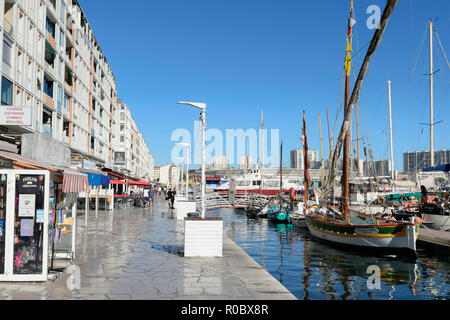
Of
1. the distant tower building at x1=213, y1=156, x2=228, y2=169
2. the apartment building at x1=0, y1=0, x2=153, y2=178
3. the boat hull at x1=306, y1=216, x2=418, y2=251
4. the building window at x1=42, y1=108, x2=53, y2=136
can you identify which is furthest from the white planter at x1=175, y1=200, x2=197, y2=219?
the distant tower building at x1=213, y1=156, x2=228, y2=169

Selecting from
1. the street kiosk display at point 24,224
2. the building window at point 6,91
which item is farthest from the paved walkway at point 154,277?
the building window at point 6,91

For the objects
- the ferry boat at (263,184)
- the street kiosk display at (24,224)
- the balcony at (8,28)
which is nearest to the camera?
the street kiosk display at (24,224)

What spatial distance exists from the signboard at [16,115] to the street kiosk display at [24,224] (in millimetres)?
8708

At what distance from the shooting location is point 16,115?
15.8 meters

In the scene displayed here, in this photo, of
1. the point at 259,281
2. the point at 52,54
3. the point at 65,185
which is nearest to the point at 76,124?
the point at 52,54

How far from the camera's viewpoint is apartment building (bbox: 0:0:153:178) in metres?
24.4

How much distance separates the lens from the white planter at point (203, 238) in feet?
36.7

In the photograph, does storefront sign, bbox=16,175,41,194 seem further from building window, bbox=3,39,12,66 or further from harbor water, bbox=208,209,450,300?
building window, bbox=3,39,12,66

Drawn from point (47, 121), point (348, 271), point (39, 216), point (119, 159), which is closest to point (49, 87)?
point (47, 121)

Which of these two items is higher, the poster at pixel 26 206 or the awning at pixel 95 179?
the awning at pixel 95 179

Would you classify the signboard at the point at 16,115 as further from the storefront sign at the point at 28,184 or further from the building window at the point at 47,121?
the building window at the point at 47,121

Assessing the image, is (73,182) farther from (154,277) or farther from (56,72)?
(56,72)

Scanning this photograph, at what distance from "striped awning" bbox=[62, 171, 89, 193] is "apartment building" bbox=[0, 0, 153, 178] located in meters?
15.4

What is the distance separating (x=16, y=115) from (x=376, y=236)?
1621cm
